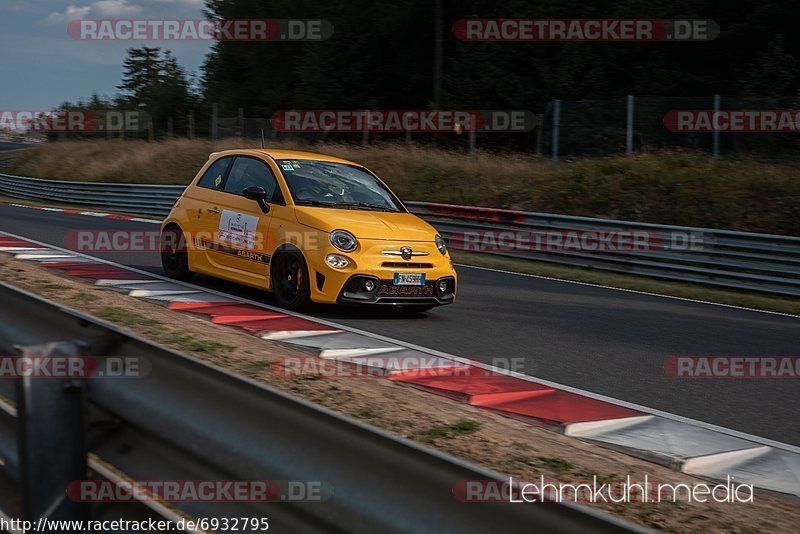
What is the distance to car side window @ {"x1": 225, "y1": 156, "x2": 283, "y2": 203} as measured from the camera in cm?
1028

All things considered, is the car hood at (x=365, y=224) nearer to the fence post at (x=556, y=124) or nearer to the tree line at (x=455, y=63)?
the fence post at (x=556, y=124)

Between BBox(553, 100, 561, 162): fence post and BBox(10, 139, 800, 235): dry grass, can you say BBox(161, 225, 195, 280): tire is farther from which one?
BBox(553, 100, 561, 162): fence post

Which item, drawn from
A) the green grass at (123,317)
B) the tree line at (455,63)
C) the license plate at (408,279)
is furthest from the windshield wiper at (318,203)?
the tree line at (455,63)

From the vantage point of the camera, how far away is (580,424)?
6.04 m

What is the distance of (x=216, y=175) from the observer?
11.0 m

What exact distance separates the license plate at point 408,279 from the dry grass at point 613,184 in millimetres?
10353

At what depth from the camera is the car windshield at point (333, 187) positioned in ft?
33.4

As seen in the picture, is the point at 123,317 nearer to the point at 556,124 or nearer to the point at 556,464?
the point at 556,464

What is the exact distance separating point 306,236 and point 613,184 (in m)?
12.9

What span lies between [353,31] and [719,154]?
3182 cm

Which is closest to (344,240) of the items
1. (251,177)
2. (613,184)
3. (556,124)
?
(251,177)

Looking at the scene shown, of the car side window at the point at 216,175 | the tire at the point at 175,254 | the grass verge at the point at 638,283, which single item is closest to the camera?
the car side window at the point at 216,175

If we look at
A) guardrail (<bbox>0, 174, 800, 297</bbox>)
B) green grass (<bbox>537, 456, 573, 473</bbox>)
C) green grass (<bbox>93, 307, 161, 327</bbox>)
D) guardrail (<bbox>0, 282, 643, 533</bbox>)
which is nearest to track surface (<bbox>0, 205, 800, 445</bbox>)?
green grass (<bbox>537, 456, 573, 473</bbox>)

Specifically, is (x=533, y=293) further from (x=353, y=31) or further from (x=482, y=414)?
(x=353, y=31)
